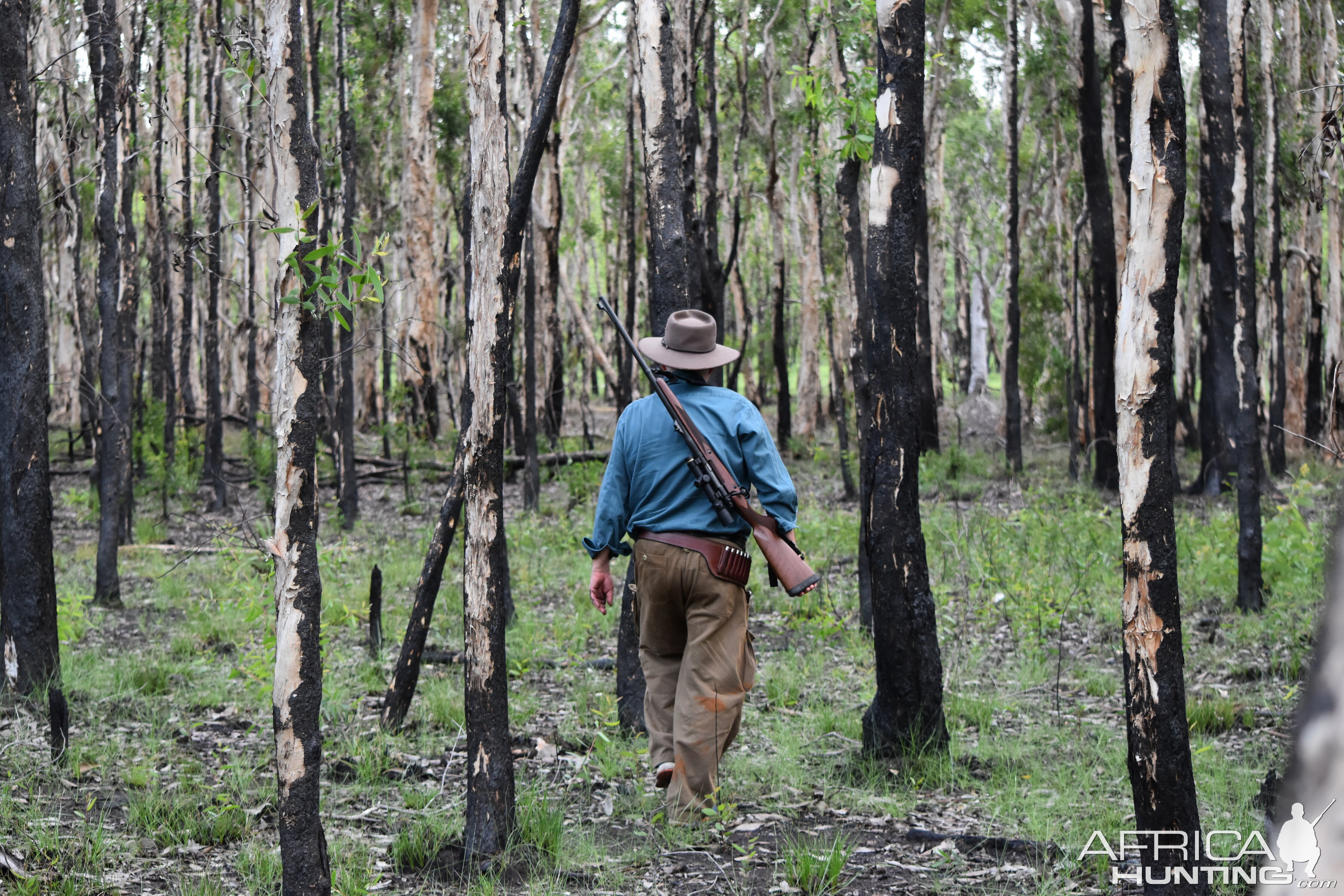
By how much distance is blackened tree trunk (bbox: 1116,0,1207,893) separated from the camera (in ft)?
12.0

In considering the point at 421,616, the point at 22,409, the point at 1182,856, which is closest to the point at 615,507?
the point at 421,616

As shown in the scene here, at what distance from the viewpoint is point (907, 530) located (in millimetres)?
5430

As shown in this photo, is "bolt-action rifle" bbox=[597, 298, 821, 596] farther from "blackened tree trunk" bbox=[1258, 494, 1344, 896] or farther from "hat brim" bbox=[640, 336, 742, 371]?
"blackened tree trunk" bbox=[1258, 494, 1344, 896]

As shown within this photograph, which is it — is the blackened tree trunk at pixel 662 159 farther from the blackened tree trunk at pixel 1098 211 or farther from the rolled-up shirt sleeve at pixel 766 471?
the blackened tree trunk at pixel 1098 211

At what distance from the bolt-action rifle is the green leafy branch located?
157cm

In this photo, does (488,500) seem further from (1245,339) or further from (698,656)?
(1245,339)

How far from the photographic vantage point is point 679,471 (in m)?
4.84

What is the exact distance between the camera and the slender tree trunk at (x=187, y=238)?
18.1 ft

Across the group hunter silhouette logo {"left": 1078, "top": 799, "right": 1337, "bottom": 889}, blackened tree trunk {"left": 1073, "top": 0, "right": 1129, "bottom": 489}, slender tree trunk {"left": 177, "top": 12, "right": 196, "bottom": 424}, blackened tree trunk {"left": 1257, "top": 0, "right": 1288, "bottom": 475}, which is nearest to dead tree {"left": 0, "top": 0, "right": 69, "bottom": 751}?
slender tree trunk {"left": 177, "top": 12, "right": 196, "bottom": 424}

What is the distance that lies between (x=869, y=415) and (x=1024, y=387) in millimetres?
21409

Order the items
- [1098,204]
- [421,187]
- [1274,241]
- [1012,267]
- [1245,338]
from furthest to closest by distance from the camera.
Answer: [421,187] < [1012,267] < [1274,241] < [1098,204] < [1245,338]

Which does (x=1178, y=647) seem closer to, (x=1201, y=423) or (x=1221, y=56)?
(x=1221, y=56)

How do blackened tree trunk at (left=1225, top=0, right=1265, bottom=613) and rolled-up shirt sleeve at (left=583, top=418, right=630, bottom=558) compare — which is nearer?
rolled-up shirt sleeve at (left=583, top=418, right=630, bottom=558)

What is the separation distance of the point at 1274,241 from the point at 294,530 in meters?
17.2
